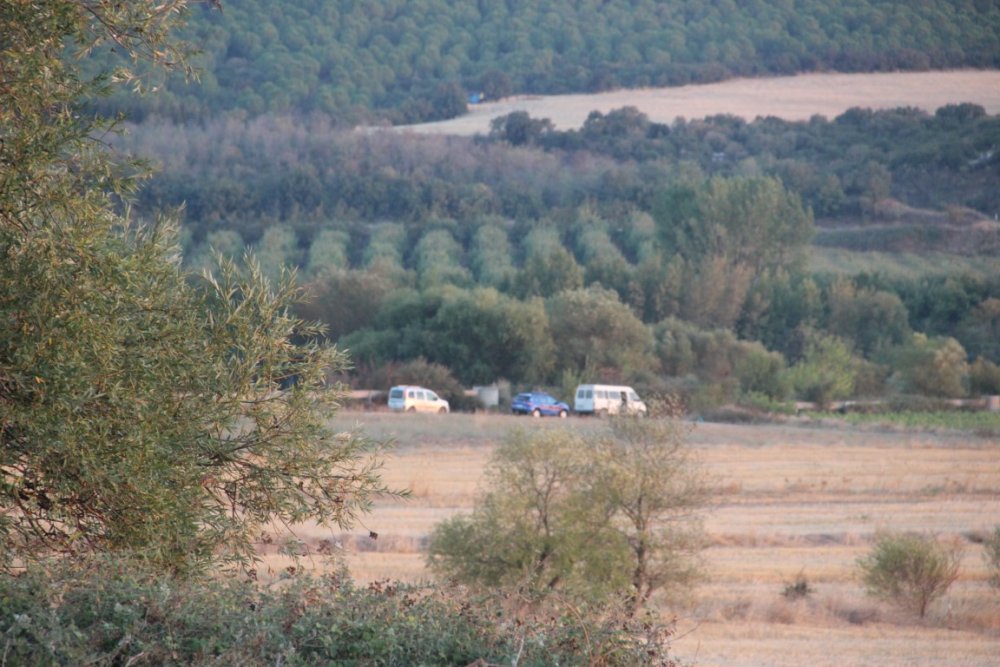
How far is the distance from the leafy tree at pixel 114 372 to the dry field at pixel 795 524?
2.56 metres

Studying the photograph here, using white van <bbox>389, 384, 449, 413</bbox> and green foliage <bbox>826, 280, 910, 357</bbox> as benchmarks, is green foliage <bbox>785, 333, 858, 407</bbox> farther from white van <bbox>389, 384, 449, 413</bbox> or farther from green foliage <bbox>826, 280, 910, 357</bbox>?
white van <bbox>389, 384, 449, 413</bbox>

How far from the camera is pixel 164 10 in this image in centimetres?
814

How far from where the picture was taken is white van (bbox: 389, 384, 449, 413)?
4991 cm

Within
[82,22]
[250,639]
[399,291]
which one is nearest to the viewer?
[250,639]

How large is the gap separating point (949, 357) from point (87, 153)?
2355 inches

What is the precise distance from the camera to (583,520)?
18.8 meters

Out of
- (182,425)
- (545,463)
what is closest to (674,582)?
(545,463)

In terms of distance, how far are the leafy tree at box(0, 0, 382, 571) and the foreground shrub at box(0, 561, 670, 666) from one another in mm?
1258

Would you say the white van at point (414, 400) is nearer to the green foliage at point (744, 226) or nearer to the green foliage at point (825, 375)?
the green foliage at point (825, 375)

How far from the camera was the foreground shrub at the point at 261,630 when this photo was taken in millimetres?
5371

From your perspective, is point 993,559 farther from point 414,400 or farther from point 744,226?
point 744,226

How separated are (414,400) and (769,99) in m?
124

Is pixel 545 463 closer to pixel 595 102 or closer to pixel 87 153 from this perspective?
pixel 87 153

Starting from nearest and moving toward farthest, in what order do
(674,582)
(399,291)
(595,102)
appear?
(674,582), (399,291), (595,102)
